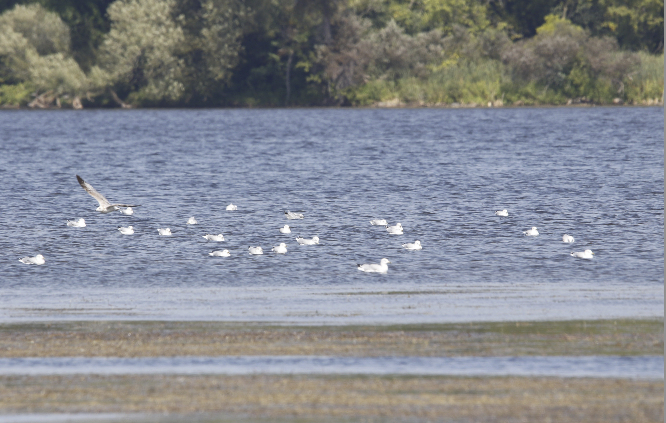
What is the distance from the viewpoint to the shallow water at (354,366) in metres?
10.8

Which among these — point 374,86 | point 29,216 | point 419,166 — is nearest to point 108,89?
point 374,86

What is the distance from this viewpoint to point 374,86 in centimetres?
9231

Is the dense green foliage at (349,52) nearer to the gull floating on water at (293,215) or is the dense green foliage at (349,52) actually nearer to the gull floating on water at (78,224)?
the gull floating on water at (293,215)

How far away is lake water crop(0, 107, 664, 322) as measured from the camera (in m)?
15.7

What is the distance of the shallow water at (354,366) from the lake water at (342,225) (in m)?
2.52

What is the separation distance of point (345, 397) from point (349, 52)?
7998 centimetres

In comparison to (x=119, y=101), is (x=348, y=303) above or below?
above

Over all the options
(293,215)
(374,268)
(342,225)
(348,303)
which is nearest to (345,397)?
(348,303)

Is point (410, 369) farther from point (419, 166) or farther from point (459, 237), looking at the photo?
point (419, 166)

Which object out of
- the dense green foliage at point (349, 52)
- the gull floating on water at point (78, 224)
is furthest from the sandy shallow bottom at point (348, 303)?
the dense green foliage at point (349, 52)

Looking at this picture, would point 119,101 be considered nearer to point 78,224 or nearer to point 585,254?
point 78,224

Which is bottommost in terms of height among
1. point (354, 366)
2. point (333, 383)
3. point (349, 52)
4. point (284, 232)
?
point (349, 52)

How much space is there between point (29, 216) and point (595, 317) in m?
19.1

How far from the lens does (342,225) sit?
2631 centimetres
